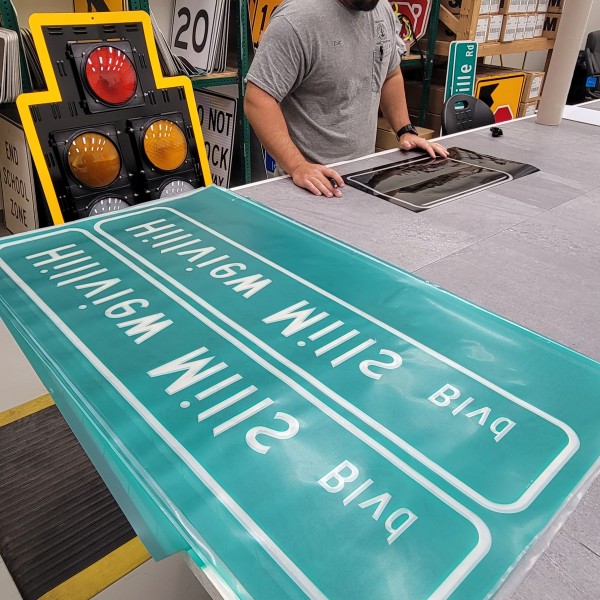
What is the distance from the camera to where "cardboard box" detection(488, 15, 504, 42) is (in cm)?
289

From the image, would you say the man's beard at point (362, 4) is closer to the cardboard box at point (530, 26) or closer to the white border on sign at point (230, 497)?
the white border on sign at point (230, 497)

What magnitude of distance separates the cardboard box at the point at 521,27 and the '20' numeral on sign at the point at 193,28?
73.3 inches

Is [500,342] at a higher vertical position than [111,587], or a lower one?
higher

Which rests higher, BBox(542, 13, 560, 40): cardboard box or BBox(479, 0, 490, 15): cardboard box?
BBox(479, 0, 490, 15): cardboard box

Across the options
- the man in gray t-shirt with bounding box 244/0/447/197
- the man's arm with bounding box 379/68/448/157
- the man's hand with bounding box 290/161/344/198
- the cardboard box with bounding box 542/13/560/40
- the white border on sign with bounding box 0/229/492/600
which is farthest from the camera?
the cardboard box with bounding box 542/13/560/40

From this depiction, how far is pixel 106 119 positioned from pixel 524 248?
42.7 inches

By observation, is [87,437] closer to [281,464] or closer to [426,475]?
[281,464]

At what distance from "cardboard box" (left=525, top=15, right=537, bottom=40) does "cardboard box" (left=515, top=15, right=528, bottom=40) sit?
25mm

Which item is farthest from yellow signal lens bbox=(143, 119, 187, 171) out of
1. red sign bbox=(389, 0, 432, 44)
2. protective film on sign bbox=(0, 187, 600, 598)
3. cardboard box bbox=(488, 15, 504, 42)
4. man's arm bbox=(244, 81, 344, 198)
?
cardboard box bbox=(488, 15, 504, 42)

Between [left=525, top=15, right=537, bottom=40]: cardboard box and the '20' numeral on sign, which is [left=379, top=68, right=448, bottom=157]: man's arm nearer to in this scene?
the '20' numeral on sign

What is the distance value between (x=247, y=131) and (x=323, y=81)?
972 mm

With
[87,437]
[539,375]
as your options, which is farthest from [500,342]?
[87,437]

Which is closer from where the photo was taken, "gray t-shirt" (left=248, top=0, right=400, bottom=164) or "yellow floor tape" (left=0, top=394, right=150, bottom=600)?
"yellow floor tape" (left=0, top=394, right=150, bottom=600)

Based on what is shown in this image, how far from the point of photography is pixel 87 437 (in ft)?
1.77
